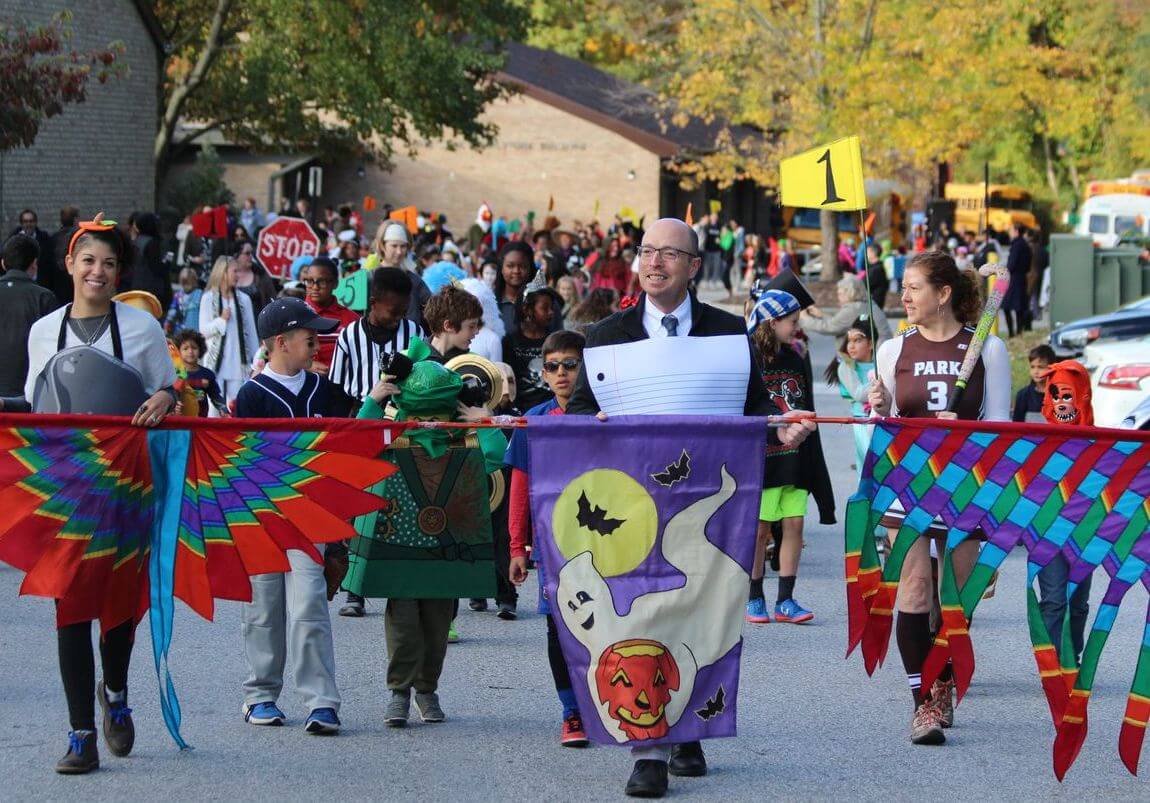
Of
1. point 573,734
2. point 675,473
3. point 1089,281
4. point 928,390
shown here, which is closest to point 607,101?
point 1089,281

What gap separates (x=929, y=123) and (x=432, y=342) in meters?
26.0

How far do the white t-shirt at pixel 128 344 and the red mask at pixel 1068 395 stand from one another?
421cm

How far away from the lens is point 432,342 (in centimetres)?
897

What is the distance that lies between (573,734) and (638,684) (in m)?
0.85

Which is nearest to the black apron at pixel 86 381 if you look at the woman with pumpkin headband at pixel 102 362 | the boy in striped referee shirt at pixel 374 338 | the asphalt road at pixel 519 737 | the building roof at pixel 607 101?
the woman with pumpkin headband at pixel 102 362

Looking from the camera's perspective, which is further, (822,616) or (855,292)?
(855,292)

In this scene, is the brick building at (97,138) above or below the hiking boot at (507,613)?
above

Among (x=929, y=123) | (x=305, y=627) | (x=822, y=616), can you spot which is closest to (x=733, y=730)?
(x=305, y=627)

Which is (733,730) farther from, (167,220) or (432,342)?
(167,220)

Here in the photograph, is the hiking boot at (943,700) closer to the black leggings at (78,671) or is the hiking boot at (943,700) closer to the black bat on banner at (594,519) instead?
the black bat on banner at (594,519)

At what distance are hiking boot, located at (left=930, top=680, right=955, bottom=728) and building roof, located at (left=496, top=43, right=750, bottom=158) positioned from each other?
38.2m

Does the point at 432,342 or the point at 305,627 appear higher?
the point at 432,342

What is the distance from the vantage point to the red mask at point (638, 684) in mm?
5910

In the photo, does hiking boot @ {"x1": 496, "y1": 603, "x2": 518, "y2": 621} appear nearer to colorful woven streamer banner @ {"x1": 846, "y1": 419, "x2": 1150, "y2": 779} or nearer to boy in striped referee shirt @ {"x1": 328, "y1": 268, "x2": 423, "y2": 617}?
boy in striped referee shirt @ {"x1": 328, "y1": 268, "x2": 423, "y2": 617}
